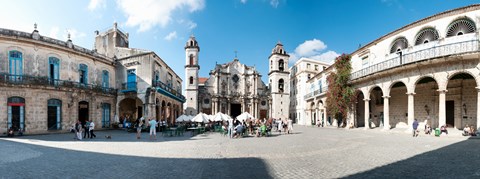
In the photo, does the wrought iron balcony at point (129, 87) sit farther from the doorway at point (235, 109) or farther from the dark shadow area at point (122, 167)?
the doorway at point (235, 109)

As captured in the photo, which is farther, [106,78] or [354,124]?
[354,124]

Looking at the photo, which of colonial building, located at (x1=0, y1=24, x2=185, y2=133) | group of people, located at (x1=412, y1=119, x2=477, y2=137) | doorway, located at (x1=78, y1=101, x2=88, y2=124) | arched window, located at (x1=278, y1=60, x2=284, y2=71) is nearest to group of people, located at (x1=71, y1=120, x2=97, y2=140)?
colonial building, located at (x1=0, y1=24, x2=185, y2=133)

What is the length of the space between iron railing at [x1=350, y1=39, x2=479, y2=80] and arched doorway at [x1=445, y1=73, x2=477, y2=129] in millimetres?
2645

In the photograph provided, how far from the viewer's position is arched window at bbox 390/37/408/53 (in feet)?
64.7

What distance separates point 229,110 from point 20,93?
3220cm

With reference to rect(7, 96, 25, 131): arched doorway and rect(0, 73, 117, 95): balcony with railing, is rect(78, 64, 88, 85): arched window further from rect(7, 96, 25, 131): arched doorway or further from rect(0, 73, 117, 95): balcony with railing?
rect(7, 96, 25, 131): arched doorway

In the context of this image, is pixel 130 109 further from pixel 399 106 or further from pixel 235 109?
pixel 399 106

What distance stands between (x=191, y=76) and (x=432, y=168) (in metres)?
38.7

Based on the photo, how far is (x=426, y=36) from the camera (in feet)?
59.5

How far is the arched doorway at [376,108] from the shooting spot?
80.2ft

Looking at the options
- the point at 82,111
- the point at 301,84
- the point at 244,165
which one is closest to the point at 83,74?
the point at 82,111

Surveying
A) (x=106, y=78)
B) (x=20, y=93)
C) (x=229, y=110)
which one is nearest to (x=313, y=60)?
(x=229, y=110)

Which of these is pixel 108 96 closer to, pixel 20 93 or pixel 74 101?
pixel 74 101

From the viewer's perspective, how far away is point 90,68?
2183 cm
